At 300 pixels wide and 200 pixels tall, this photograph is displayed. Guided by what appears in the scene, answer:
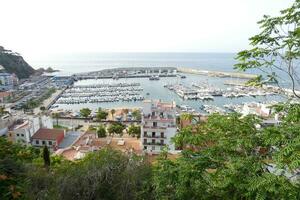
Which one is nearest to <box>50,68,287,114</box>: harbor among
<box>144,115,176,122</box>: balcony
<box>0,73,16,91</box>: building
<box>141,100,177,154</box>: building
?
<box>0,73,16,91</box>: building

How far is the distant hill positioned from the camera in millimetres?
63425

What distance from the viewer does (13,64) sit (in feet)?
217

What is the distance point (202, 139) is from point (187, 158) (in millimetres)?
450

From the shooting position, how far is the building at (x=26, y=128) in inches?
856

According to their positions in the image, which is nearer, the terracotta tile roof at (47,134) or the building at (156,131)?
the building at (156,131)

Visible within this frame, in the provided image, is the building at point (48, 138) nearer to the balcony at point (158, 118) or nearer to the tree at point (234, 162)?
the balcony at point (158, 118)

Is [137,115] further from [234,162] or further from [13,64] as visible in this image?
[13,64]

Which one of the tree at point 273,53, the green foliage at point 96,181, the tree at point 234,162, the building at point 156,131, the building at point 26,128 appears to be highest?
the tree at point 273,53

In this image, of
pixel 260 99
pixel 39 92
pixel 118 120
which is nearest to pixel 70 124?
pixel 118 120

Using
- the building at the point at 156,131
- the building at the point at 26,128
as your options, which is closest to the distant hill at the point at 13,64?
the building at the point at 26,128

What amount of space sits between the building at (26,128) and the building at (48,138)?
1.79ft

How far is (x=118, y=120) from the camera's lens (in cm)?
3269

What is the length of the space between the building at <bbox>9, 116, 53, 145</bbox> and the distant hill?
44263mm

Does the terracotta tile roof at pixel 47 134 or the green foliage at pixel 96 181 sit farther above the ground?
the green foliage at pixel 96 181
